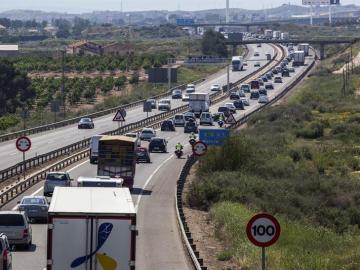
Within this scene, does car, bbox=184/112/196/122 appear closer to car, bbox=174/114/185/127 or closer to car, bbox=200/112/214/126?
car, bbox=174/114/185/127

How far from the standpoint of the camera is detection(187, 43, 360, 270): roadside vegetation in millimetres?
28328

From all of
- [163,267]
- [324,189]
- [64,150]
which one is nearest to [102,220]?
[163,267]

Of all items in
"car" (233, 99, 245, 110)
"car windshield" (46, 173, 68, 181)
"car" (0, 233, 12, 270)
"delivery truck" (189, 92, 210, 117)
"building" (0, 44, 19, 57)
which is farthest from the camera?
"building" (0, 44, 19, 57)

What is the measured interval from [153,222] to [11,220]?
8241 millimetres

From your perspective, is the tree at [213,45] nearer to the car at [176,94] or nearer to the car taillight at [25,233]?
the car at [176,94]

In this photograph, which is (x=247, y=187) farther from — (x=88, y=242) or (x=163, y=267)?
(x=88, y=242)

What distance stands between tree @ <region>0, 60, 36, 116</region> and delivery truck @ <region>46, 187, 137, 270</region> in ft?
292

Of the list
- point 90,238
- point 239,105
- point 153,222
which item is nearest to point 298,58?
point 239,105

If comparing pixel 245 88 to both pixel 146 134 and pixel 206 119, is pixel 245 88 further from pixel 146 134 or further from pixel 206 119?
pixel 146 134

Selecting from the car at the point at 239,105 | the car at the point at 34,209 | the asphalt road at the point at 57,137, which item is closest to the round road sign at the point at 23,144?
the car at the point at 34,209

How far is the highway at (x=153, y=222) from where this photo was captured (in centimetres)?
2741

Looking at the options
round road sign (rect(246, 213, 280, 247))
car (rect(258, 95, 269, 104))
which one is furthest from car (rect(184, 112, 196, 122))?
round road sign (rect(246, 213, 280, 247))

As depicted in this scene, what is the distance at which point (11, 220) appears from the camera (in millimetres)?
27828

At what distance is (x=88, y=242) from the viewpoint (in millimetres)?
18719
